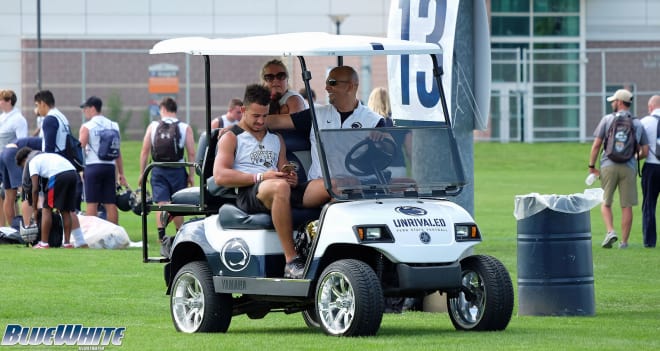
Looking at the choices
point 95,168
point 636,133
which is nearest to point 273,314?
point 95,168

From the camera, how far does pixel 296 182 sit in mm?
10141

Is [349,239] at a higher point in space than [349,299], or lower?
higher

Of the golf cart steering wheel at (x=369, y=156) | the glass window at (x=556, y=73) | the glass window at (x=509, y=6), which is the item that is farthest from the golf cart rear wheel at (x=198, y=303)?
the glass window at (x=509, y=6)

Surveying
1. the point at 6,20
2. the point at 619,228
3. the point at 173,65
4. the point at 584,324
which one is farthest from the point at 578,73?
the point at 584,324

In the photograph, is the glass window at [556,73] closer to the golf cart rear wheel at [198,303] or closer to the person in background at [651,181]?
the person in background at [651,181]

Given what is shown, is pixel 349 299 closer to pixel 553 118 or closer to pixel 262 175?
pixel 262 175

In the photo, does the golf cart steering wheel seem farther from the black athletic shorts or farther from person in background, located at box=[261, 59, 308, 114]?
person in background, located at box=[261, 59, 308, 114]

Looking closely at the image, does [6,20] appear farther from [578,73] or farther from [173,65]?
[578,73]

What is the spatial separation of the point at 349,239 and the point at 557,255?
2562mm

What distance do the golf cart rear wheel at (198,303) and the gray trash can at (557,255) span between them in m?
2.51

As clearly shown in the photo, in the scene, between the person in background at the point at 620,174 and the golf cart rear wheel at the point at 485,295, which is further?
the person in background at the point at 620,174

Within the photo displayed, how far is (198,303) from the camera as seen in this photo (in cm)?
1053

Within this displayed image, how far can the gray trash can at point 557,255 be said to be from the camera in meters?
11.6

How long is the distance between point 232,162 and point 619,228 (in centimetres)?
1248
